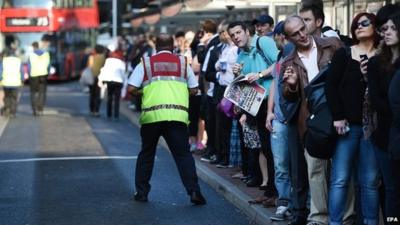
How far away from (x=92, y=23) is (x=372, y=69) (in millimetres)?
39531

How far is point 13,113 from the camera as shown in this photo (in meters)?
23.8

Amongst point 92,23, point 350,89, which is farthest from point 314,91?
point 92,23

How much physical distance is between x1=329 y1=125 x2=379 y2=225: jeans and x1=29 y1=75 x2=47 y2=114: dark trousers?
17.6m

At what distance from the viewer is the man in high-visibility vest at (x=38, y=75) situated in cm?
2442

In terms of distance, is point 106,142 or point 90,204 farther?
point 106,142

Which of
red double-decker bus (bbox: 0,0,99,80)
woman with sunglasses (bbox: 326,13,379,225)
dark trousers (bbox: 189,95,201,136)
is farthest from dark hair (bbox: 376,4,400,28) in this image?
red double-decker bus (bbox: 0,0,99,80)

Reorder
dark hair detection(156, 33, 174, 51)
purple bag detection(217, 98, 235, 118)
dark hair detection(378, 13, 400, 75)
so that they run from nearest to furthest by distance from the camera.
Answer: dark hair detection(378, 13, 400, 75)
dark hair detection(156, 33, 174, 51)
purple bag detection(217, 98, 235, 118)

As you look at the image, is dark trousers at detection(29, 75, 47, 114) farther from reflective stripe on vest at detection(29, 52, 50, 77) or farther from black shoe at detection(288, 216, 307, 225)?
black shoe at detection(288, 216, 307, 225)

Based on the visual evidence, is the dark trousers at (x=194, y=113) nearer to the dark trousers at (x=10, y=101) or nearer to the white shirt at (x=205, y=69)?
the white shirt at (x=205, y=69)

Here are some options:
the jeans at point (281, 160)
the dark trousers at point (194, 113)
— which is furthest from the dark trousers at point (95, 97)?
the jeans at point (281, 160)

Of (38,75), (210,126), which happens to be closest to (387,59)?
(210,126)

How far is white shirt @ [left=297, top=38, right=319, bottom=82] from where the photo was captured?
800cm

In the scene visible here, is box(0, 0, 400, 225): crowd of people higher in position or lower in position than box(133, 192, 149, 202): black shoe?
higher

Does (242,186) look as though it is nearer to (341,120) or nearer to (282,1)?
(282,1)
